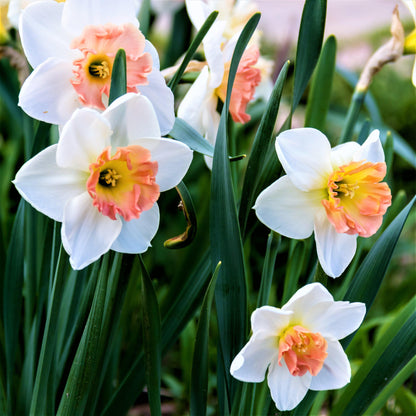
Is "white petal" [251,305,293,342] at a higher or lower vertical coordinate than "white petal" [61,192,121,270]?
lower

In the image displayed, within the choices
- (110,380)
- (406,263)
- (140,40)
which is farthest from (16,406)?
(406,263)

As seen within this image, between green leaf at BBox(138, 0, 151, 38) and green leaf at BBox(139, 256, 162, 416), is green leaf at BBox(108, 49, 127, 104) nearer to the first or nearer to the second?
green leaf at BBox(139, 256, 162, 416)

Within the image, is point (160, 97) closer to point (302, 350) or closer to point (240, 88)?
point (240, 88)

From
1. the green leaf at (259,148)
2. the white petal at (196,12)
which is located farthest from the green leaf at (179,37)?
the green leaf at (259,148)

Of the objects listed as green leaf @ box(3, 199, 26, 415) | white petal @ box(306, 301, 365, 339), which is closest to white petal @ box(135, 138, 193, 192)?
white petal @ box(306, 301, 365, 339)

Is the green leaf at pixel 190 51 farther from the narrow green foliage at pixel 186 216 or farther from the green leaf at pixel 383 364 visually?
the green leaf at pixel 383 364

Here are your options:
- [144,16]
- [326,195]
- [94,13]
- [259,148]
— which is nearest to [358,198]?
[326,195]
